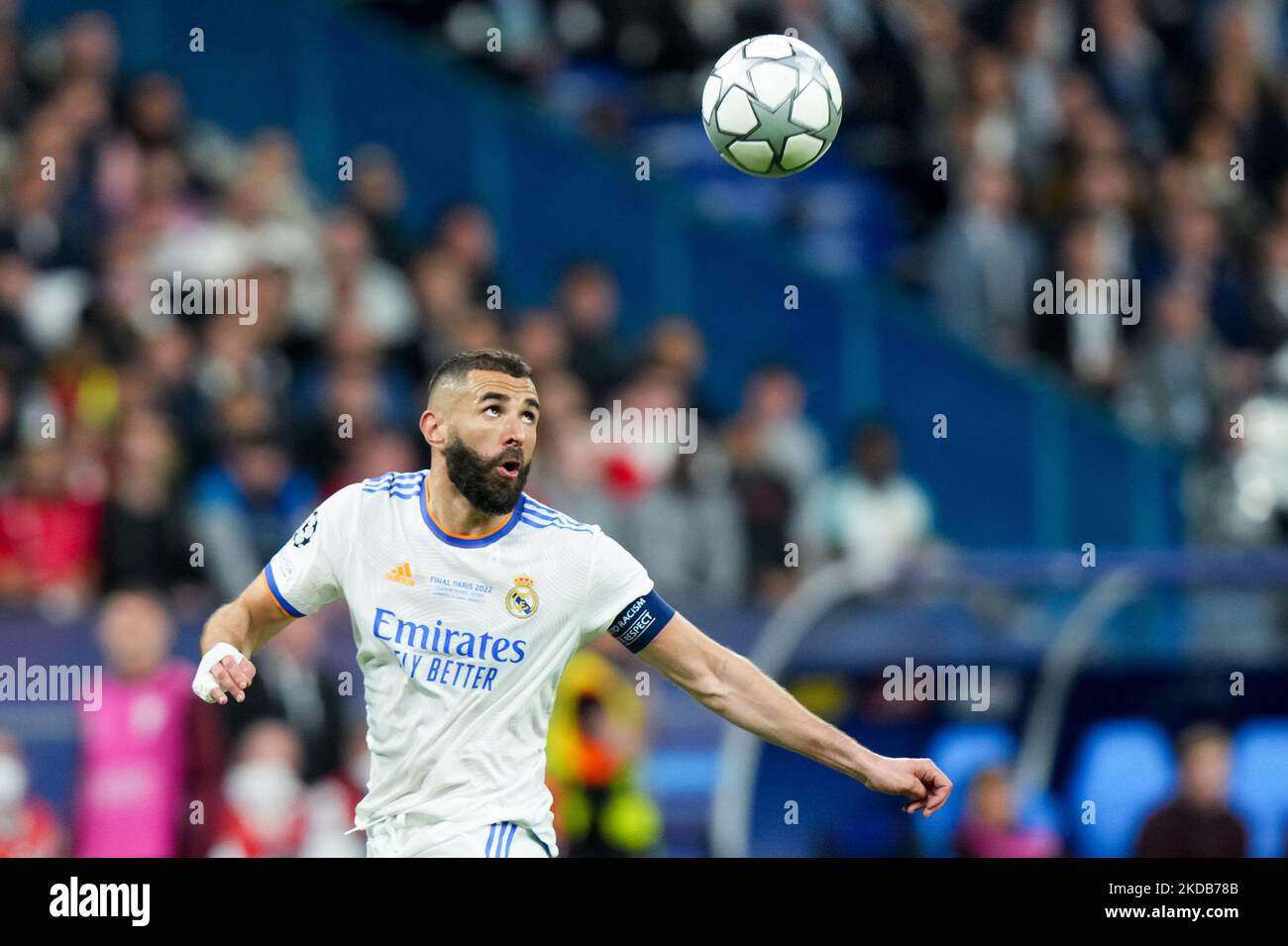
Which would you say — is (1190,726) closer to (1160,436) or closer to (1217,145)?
(1160,436)

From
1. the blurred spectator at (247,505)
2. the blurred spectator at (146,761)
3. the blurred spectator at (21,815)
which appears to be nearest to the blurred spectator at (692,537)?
the blurred spectator at (247,505)

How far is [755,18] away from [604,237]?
2866 mm

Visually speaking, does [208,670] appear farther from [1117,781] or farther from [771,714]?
[1117,781]

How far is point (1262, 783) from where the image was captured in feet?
41.6

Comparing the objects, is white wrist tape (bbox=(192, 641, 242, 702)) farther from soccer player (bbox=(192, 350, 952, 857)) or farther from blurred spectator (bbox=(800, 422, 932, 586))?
blurred spectator (bbox=(800, 422, 932, 586))

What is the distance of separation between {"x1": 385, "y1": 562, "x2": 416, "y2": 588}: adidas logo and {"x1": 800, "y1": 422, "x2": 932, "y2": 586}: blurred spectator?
648 cm

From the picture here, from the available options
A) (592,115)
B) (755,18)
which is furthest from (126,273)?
(755,18)

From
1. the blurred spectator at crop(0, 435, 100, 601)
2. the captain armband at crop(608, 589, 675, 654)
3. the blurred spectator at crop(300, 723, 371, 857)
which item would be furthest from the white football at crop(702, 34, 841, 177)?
the blurred spectator at crop(0, 435, 100, 601)

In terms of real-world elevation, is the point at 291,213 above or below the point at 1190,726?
above

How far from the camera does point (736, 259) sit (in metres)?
14.9
